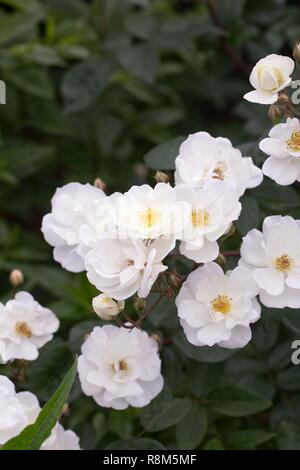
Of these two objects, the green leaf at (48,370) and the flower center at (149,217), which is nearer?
the flower center at (149,217)

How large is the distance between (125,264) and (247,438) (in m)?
0.53

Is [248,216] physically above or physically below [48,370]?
above

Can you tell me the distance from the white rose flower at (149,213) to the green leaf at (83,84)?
118 centimetres

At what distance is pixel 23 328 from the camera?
1648 millimetres

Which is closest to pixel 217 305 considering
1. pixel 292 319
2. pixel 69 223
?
pixel 292 319

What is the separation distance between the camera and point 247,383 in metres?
1.86

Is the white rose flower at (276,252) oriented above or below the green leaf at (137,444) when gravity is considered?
above

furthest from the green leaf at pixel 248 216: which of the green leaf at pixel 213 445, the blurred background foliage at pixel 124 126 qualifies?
the green leaf at pixel 213 445

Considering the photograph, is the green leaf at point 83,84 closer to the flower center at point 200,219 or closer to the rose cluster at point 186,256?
the rose cluster at point 186,256

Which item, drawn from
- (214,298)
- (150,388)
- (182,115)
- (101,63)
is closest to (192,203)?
(214,298)

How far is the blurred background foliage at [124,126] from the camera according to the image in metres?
1.80

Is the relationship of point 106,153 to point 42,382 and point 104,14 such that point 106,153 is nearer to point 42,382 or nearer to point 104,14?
point 104,14

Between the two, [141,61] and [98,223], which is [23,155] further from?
[98,223]
